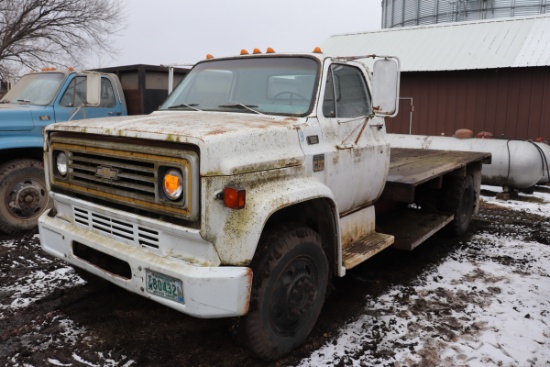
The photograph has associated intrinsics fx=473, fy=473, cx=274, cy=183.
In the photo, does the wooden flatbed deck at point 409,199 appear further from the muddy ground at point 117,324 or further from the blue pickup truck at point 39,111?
the blue pickup truck at point 39,111

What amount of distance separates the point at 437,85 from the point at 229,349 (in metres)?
12.4

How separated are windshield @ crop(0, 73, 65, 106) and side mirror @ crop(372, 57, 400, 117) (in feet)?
16.7

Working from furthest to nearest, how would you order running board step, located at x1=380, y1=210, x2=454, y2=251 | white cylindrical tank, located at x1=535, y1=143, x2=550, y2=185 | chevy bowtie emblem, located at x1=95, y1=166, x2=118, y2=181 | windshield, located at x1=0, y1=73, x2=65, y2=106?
white cylindrical tank, located at x1=535, y1=143, x2=550, y2=185, windshield, located at x1=0, y1=73, x2=65, y2=106, running board step, located at x1=380, y1=210, x2=454, y2=251, chevy bowtie emblem, located at x1=95, y1=166, x2=118, y2=181

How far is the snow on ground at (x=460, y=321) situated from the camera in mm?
3518

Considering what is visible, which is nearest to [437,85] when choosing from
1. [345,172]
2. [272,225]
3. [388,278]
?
[388,278]

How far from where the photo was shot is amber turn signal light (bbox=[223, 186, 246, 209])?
284 centimetres

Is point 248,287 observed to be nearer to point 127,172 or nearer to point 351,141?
point 127,172

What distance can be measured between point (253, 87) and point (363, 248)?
173cm

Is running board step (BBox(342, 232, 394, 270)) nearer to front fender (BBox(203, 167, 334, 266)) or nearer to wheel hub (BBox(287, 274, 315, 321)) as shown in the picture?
wheel hub (BBox(287, 274, 315, 321))

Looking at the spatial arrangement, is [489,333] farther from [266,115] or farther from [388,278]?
[266,115]

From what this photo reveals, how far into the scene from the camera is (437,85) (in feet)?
46.0

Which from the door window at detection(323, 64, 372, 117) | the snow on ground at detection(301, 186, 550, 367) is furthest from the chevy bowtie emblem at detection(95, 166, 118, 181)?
the snow on ground at detection(301, 186, 550, 367)

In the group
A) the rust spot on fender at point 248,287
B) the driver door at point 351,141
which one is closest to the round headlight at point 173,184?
the rust spot on fender at point 248,287

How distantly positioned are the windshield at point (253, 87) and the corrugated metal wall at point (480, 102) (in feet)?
35.2
